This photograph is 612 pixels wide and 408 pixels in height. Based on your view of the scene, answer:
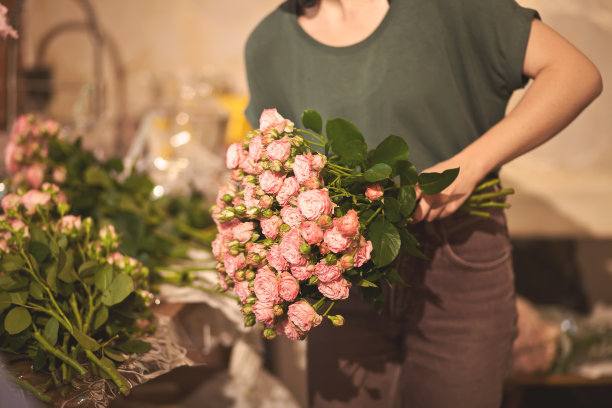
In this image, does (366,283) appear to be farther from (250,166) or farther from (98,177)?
(98,177)

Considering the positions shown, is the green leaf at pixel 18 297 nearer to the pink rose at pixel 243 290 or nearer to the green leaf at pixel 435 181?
the pink rose at pixel 243 290

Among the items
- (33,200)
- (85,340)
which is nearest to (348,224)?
(85,340)

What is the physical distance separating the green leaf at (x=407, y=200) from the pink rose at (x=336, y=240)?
131 mm

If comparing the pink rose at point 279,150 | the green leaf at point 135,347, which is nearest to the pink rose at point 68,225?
the green leaf at point 135,347

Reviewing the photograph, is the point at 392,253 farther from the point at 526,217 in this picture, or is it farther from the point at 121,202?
the point at 526,217

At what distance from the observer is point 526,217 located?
2240 millimetres

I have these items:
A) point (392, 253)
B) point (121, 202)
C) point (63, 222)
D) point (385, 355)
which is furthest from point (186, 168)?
point (392, 253)

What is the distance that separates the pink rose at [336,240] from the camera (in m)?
0.66

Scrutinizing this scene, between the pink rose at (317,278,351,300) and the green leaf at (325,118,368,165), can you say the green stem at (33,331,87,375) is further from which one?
the green leaf at (325,118,368,165)

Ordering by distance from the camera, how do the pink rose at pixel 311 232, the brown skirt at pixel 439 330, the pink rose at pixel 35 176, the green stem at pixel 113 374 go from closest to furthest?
the pink rose at pixel 311 232 → the green stem at pixel 113 374 → the brown skirt at pixel 439 330 → the pink rose at pixel 35 176

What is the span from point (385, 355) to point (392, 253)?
0.33 meters

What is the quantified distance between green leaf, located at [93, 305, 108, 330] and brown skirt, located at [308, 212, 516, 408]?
0.38m

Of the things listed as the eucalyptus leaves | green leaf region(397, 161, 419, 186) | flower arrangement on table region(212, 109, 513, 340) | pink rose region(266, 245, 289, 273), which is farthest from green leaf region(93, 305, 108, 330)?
green leaf region(397, 161, 419, 186)

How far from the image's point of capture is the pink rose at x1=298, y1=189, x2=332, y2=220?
0.65 metres
